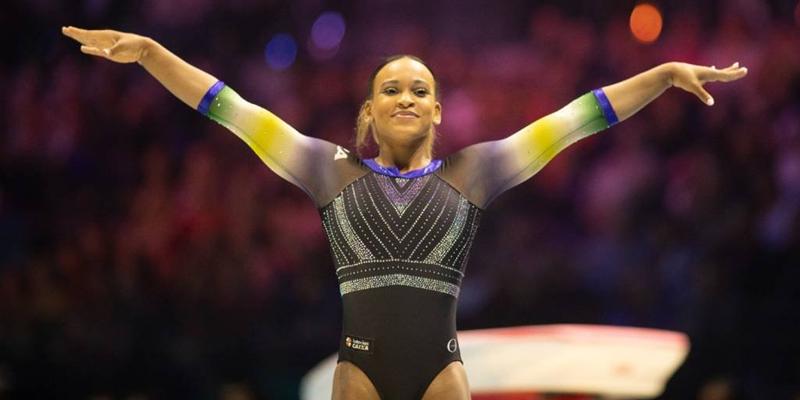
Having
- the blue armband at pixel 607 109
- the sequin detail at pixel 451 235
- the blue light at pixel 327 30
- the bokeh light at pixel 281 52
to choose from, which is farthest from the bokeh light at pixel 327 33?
the sequin detail at pixel 451 235

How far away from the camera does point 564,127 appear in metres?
3.48

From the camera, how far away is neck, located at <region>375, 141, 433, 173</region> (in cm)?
343

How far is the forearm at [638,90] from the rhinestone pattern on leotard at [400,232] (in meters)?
0.58

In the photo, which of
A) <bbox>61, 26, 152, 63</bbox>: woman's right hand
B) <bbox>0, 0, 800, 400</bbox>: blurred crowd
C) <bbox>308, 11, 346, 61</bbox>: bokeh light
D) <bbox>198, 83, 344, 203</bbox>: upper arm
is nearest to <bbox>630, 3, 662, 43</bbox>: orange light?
<bbox>0, 0, 800, 400</bbox>: blurred crowd

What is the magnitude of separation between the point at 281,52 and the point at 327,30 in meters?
0.36

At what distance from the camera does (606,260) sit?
6.46 metres

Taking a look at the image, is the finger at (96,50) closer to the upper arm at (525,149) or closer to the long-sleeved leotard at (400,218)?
the long-sleeved leotard at (400,218)

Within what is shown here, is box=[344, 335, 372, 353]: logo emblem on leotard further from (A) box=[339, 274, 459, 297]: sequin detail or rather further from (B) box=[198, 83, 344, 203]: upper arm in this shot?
(B) box=[198, 83, 344, 203]: upper arm

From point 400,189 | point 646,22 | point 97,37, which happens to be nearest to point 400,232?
point 400,189

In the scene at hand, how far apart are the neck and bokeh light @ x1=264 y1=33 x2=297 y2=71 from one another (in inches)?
164

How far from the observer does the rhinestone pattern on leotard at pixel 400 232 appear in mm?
3225

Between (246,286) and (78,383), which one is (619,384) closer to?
(246,286)

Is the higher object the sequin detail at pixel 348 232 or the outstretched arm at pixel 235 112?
the outstretched arm at pixel 235 112

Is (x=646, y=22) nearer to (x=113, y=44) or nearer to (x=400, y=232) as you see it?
(x=400, y=232)
